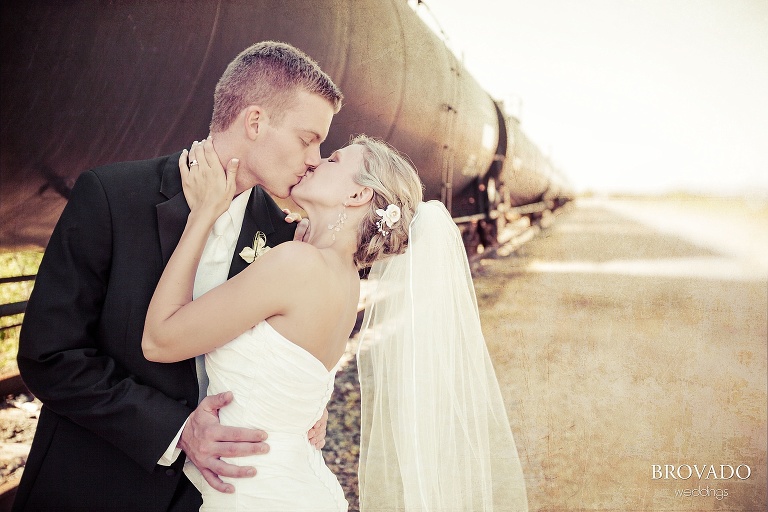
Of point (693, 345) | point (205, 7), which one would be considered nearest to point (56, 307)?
point (205, 7)

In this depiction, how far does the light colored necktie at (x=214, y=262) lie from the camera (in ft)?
6.66

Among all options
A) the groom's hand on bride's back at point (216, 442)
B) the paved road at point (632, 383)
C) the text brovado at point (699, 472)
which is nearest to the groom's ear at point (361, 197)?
the groom's hand on bride's back at point (216, 442)

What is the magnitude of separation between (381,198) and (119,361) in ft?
3.42

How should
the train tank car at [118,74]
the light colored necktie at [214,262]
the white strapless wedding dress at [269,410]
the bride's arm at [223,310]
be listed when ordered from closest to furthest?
the bride's arm at [223,310], the white strapless wedding dress at [269,410], the light colored necktie at [214,262], the train tank car at [118,74]

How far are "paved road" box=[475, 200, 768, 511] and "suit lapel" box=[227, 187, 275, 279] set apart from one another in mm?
2804

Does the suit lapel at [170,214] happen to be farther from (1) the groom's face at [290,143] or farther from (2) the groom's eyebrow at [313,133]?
(2) the groom's eyebrow at [313,133]

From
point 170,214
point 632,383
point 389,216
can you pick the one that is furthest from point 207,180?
point 632,383

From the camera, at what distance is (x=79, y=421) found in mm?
1786

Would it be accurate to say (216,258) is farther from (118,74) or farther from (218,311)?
(118,74)

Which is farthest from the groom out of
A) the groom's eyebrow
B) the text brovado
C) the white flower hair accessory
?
the text brovado

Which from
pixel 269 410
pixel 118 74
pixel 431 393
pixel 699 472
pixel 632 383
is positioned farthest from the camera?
pixel 632 383

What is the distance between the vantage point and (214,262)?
6.84 feet

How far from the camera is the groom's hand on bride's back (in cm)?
179

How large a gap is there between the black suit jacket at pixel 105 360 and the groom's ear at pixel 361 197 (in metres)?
0.57
